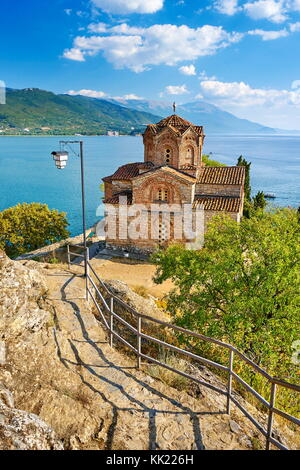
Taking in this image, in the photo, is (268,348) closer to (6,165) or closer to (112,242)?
(112,242)

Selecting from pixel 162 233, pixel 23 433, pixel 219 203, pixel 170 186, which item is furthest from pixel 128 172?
pixel 23 433

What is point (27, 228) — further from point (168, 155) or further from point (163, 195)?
point (168, 155)

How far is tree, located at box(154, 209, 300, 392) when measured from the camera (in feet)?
29.0

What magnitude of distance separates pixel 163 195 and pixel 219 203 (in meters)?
4.04

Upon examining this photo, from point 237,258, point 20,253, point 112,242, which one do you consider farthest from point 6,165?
point 237,258

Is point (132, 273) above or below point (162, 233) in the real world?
below

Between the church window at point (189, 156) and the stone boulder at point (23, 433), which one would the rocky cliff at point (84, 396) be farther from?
the church window at point (189, 156)

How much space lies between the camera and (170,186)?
21.4m

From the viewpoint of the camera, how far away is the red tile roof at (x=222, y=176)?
76.1ft

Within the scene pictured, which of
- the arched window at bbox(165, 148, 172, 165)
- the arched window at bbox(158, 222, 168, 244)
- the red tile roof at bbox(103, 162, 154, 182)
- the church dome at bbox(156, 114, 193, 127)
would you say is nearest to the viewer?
the arched window at bbox(158, 222, 168, 244)

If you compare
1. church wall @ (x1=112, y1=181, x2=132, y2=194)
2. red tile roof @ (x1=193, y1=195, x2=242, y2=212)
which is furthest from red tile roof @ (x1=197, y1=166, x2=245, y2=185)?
church wall @ (x1=112, y1=181, x2=132, y2=194)

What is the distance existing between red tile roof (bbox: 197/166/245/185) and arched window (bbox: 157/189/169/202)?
323 centimetres

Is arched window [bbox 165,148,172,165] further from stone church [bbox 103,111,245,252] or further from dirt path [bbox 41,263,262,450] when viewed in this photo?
dirt path [bbox 41,263,262,450]

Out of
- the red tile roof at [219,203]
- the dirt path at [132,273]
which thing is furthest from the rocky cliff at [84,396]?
the red tile roof at [219,203]
